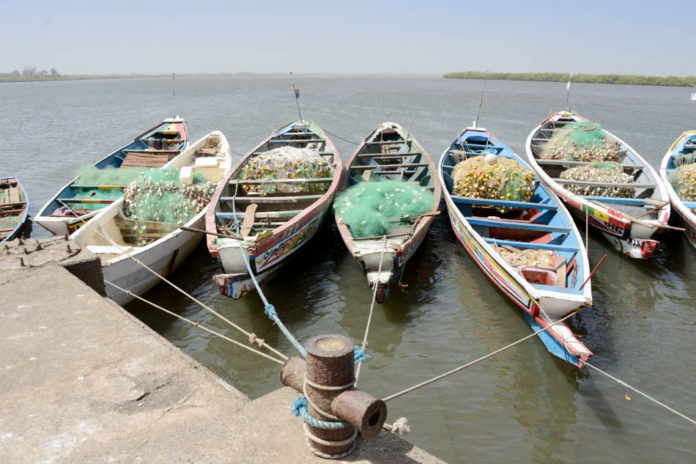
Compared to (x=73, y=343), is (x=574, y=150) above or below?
above

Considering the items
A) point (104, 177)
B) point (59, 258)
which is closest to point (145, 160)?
point (104, 177)

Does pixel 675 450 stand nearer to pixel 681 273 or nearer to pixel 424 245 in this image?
pixel 681 273

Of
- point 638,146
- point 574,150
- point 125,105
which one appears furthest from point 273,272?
point 125,105

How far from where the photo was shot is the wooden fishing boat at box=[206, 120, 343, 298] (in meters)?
7.23

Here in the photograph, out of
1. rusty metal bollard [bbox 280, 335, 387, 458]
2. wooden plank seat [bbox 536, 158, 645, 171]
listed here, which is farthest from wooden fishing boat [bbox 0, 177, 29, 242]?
wooden plank seat [bbox 536, 158, 645, 171]

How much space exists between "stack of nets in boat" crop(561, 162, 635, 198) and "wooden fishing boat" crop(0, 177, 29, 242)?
45.4 ft

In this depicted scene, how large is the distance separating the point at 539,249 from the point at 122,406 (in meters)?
7.28

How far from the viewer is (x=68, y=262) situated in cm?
Answer: 555

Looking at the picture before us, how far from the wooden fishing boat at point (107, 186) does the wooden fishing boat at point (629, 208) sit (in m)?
11.0

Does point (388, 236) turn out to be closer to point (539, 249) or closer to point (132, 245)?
point (539, 249)

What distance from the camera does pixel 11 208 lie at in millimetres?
12031

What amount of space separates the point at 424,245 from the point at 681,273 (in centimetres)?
564

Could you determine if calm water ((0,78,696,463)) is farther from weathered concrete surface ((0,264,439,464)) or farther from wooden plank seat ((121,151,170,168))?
wooden plank seat ((121,151,170,168))

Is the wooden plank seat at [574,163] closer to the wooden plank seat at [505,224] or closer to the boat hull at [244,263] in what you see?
the wooden plank seat at [505,224]
